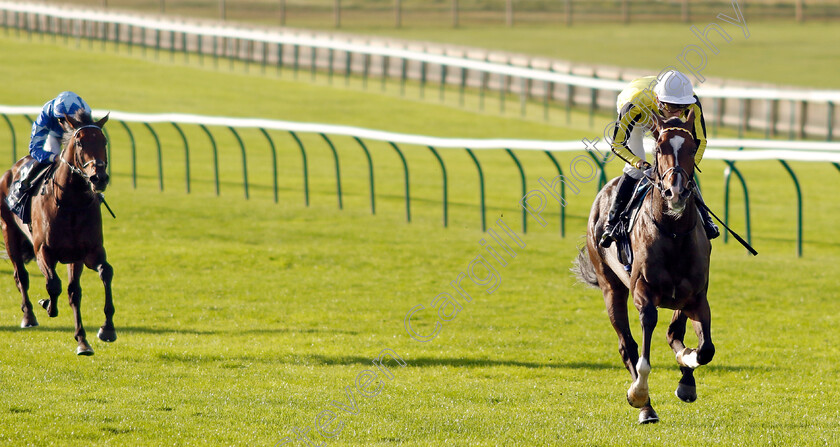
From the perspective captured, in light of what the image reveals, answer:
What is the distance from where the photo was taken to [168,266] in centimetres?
1171

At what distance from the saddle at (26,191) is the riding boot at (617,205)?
3634mm

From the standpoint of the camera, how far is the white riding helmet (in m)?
5.72

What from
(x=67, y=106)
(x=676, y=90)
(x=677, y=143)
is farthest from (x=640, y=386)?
(x=67, y=106)

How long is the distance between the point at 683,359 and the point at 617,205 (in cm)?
104

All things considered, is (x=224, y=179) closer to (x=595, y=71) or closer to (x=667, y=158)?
(x=595, y=71)

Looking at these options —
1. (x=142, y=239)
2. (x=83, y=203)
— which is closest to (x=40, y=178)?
(x=83, y=203)

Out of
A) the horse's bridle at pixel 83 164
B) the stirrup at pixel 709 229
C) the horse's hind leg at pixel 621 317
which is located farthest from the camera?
the horse's hind leg at pixel 621 317

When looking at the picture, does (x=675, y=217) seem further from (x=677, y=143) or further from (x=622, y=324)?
(x=622, y=324)

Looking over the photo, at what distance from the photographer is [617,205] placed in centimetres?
649

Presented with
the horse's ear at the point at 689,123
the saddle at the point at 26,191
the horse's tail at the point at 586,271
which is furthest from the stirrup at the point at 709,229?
the saddle at the point at 26,191

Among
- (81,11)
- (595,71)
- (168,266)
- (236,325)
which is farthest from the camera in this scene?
(81,11)

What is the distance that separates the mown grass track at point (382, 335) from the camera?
6.59m

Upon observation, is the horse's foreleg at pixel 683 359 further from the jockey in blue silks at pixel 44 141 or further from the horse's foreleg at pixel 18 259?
the horse's foreleg at pixel 18 259

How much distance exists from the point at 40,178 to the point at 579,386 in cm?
380
